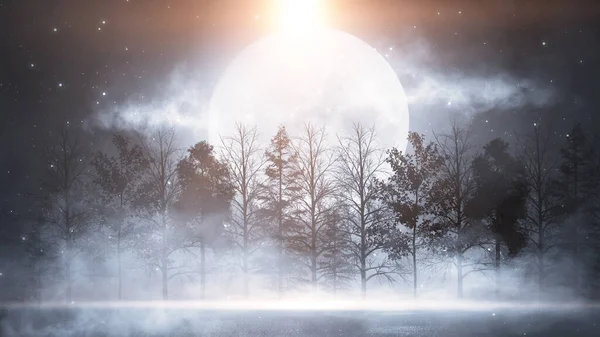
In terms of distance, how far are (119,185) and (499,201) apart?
71.4 feet

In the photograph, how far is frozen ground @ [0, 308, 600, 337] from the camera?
1939cm

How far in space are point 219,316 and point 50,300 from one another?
15397 mm

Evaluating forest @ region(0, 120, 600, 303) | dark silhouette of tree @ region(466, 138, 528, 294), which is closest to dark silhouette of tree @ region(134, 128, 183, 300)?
forest @ region(0, 120, 600, 303)

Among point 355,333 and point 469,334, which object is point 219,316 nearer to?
point 355,333

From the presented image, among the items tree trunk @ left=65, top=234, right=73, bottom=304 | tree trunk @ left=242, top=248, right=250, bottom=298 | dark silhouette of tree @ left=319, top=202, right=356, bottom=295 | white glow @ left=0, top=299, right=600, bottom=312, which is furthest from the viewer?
tree trunk @ left=65, top=234, right=73, bottom=304

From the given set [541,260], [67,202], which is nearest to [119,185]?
[67,202]

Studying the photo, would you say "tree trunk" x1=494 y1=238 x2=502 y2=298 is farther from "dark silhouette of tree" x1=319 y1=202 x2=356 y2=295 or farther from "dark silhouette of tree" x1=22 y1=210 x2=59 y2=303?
"dark silhouette of tree" x1=22 y1=210 x2=59 y2=303

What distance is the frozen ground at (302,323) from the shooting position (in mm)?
19391

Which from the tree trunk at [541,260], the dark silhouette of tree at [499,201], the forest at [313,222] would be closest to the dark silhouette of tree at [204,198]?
the forest at [313,222]

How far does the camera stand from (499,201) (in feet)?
100

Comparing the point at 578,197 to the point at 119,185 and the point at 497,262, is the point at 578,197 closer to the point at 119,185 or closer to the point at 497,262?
the point at 497,262

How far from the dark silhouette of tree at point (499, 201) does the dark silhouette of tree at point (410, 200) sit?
2234mm

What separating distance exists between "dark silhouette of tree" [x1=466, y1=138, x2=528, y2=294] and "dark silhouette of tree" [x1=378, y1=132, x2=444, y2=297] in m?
2.23

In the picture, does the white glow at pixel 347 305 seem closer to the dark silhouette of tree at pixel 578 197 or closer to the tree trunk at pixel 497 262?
the tree trunk at pixel 497 262
